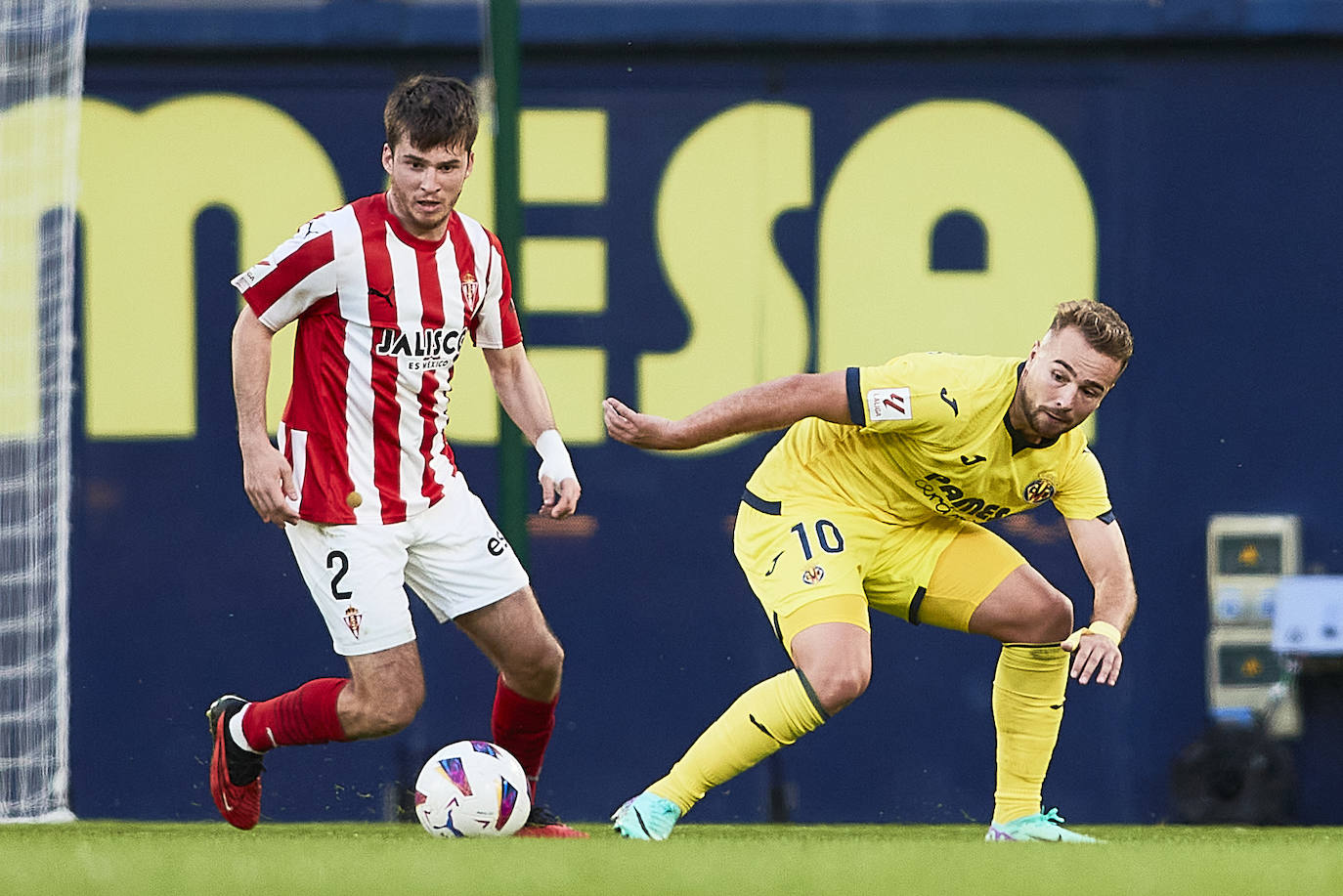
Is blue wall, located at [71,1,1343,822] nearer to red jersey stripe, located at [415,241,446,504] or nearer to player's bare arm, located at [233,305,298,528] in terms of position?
red jersey stripe, located at [415,241,446,504]

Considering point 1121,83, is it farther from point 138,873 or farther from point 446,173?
point 138,873

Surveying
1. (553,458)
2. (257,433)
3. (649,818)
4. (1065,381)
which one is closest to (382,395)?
(257,433)

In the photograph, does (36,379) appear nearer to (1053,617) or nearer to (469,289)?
(469,289)

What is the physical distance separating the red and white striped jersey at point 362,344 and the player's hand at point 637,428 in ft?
1.37

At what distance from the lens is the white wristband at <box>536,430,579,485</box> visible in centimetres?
395

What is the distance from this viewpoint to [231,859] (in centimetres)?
327

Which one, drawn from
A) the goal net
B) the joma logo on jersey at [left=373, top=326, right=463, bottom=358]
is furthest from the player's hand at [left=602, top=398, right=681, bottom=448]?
the goal net

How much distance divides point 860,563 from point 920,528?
8.6 inches

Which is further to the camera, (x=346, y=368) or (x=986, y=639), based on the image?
(x=986, y=639)

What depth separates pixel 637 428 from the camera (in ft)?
12.5

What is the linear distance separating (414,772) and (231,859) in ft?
8.61

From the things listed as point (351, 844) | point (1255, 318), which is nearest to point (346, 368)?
point (351, 844)

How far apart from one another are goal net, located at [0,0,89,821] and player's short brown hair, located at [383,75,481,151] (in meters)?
2.42

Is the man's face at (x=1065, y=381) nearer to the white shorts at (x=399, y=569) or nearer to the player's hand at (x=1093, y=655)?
the player's hand at (x=1093, y=655)
